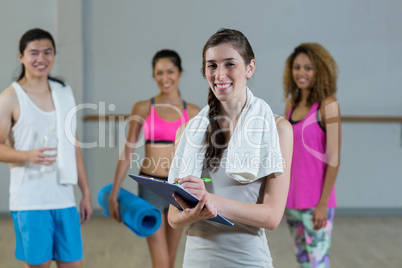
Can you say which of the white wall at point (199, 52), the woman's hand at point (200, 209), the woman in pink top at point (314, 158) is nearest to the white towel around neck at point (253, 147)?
the woman's hand at point (200, 209)

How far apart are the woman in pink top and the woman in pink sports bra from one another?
481 mm

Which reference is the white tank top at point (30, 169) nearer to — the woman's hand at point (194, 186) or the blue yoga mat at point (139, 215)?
the blue yoga mat at point (139, 215)

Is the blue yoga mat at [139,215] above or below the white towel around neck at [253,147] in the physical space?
below

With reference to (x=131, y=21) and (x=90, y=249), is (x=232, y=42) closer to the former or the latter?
(x=90, y=249)

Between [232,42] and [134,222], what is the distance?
1.04 metres

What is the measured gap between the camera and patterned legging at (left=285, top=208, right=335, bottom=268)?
173 cm

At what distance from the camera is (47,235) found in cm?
170

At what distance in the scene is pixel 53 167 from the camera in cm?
173

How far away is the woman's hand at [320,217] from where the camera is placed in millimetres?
1725

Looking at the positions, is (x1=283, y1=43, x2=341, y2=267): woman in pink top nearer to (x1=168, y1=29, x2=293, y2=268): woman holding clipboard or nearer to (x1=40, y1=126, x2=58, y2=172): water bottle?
(x1=168, y1=29, x2=293, y2=268): woman holding clipboard

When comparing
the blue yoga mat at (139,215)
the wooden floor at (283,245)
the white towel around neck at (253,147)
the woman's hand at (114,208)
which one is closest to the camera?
the white towel around neck at (253,147)

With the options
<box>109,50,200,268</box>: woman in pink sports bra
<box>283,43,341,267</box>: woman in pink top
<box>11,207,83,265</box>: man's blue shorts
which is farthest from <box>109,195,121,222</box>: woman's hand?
<box>283,43,341,267</box>: woman in pink top

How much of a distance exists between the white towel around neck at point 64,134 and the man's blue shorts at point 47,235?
0.13 metres

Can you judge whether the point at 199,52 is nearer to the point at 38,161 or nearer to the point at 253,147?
the point at 38,161
